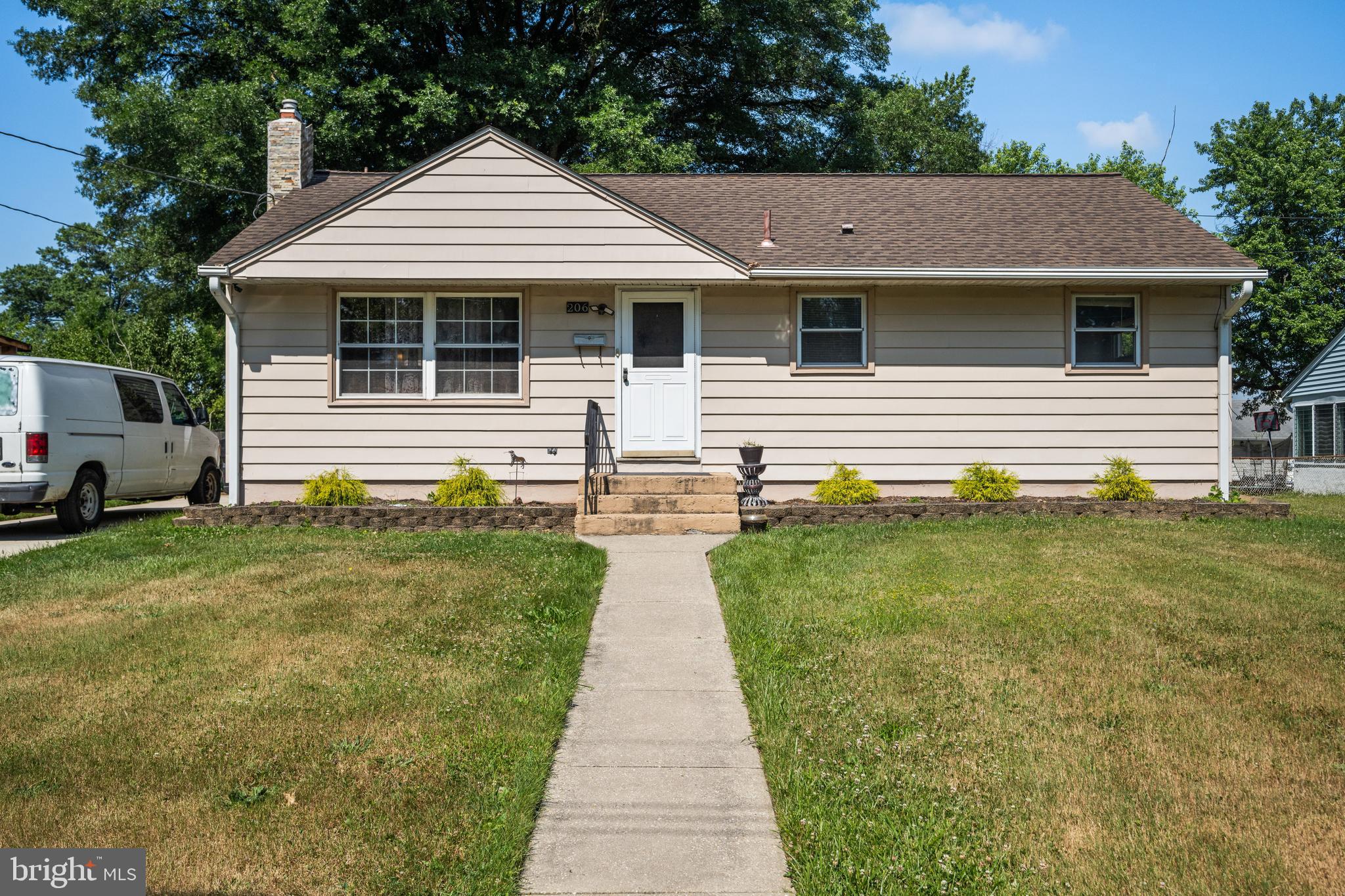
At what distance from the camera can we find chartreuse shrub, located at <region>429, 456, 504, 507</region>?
1156 cm

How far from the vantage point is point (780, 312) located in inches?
492

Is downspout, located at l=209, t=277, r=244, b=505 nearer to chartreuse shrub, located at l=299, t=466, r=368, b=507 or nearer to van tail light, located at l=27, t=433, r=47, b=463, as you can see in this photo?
chartreuse shrub, located at l=299, t=466, r=368, b=507

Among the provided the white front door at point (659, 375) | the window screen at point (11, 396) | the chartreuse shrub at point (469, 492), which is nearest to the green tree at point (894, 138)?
the white front door at point (659, 375)

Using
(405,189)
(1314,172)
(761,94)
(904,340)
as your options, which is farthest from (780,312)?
(1314,172)

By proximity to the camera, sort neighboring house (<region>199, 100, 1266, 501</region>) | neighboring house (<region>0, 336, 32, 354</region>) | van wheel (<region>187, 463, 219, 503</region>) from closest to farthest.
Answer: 1. neighboring house (<region>199, 100, 1266, 501</region>)
2. van wheel (<region>187, 463, 219, 503</region>)
3. neighboring house (<region>0, 336, 32, 354</region>)

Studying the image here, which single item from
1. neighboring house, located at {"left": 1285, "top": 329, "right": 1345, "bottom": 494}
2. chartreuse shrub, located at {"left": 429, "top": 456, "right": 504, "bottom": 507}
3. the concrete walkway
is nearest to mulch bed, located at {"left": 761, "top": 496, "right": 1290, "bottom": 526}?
chartreuse shrub, located at {"left": 429, "top": 456, "right": 504, "bottom": 507}

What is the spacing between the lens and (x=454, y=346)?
490 inches

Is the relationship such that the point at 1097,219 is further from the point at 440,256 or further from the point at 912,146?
the point at 912,146

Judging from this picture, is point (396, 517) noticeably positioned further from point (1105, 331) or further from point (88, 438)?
point (1105, 331)

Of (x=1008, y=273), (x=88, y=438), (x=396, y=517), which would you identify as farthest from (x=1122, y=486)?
(x=88, y=438)

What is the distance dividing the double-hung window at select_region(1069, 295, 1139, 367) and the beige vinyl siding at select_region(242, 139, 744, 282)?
481 centimetres

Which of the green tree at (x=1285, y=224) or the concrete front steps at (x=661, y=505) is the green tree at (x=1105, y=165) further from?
the concrete front steps at (x=661, y=505)

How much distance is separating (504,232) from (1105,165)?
134 ft

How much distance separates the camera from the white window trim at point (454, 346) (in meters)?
12.4
